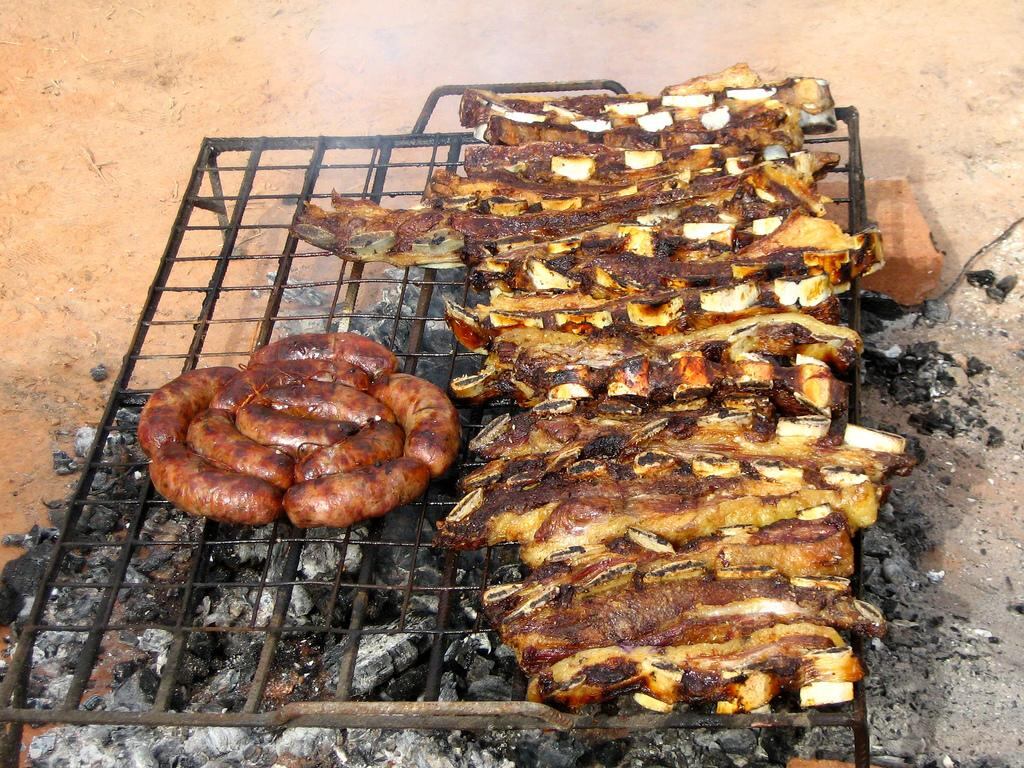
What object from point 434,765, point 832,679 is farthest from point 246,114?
point 832,679

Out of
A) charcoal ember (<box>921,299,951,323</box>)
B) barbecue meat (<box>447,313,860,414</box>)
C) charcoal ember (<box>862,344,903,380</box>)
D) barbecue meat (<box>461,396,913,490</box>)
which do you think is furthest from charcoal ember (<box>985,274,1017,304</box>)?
barbecue meat (<box>461,396,913,490</box>)

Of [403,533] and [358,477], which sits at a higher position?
[358,477]

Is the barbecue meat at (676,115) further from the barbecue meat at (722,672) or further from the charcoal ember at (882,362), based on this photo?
the barbecue meat at (722,672)

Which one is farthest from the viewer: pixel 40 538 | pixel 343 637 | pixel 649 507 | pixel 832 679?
pixel 40 538

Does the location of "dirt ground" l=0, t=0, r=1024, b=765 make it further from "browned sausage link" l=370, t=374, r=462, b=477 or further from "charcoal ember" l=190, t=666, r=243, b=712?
"browned sausage link" l=370, t=374, r=462, b=477

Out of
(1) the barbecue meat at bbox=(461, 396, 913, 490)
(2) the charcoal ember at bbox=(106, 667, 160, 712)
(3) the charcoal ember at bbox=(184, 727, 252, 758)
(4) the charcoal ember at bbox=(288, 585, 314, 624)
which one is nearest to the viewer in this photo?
(1) the barbecue meat at bbox=(461, 396, 913, 490)

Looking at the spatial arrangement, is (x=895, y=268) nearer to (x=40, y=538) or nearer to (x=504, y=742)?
(x=504, y=742)

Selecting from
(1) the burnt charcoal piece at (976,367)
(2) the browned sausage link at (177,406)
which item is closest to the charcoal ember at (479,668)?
(2) the browned sausage link at (177,406)

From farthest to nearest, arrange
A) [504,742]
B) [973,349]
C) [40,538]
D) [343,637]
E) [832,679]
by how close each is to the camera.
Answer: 1. [973,349]
2. [40,538]
3. [343,637]
4. [504,742]
5. [832,679]
